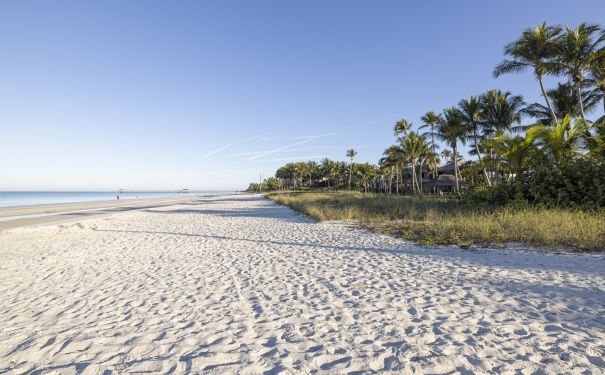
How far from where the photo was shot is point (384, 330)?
3432 millimetres

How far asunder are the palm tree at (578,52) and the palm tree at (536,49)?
555mm

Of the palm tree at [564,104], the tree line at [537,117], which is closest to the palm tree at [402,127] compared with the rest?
the tree line at [537,117]

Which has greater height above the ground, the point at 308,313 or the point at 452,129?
the point at 452,129

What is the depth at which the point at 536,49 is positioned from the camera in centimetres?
1991

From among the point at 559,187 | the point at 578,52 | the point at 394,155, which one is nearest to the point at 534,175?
the point at 559,187

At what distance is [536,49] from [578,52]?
7.79 ft

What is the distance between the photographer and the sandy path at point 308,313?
2.89 metres

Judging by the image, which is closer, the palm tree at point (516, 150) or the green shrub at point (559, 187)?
the green shrub at point (559, 187)

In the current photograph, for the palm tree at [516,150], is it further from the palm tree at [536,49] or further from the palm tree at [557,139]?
the palm tree at [536,49]

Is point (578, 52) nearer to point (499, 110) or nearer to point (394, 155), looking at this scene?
point (499, 110)

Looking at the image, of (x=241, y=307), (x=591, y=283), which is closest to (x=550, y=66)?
(x=591, y=283)

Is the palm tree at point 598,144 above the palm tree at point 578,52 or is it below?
below

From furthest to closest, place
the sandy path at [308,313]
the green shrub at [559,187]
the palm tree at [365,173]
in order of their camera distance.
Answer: the palm tree at [365,173], the green shrub at [559,187], the sandy path at [308,313]

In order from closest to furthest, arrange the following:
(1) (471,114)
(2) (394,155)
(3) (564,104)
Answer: (3) (564,104) → (1) (471,114) → (2) (394,155)
